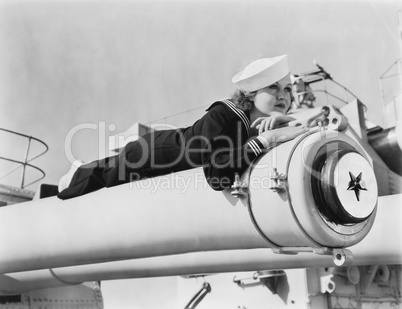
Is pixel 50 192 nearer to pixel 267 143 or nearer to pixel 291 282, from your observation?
pixel 267 143

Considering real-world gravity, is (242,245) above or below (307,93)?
below

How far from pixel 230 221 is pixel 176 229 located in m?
0.27

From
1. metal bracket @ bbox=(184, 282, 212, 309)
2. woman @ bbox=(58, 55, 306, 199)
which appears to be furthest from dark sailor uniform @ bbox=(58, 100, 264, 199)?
metal bracket @ bbox=(184, 282, 212, 309)

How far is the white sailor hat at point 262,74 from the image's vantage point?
1.97 m

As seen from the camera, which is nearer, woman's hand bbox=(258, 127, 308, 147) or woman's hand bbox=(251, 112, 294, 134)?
woman's hand bbox=(258, 127, 308, 147)

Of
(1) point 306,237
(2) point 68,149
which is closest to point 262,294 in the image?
(2) point 68,149

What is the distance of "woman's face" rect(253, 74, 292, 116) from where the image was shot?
1.99m

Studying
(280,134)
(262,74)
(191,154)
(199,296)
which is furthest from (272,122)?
(199,296)

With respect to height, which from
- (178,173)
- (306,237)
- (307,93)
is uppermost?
(307,93)

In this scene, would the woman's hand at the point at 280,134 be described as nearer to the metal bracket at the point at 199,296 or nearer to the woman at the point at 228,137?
the woman at the point at 228,137

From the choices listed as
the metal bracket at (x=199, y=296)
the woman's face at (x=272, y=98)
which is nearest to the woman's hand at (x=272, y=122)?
the woman's face at (x=272, y=98)

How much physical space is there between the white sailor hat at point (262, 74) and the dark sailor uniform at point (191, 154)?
0.30 ft

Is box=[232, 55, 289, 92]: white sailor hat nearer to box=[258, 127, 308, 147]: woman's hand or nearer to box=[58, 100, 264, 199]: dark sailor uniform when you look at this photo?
box=[58, 100, 264, 199]: dark sailor uniform

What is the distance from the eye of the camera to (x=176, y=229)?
1958 millimetres
